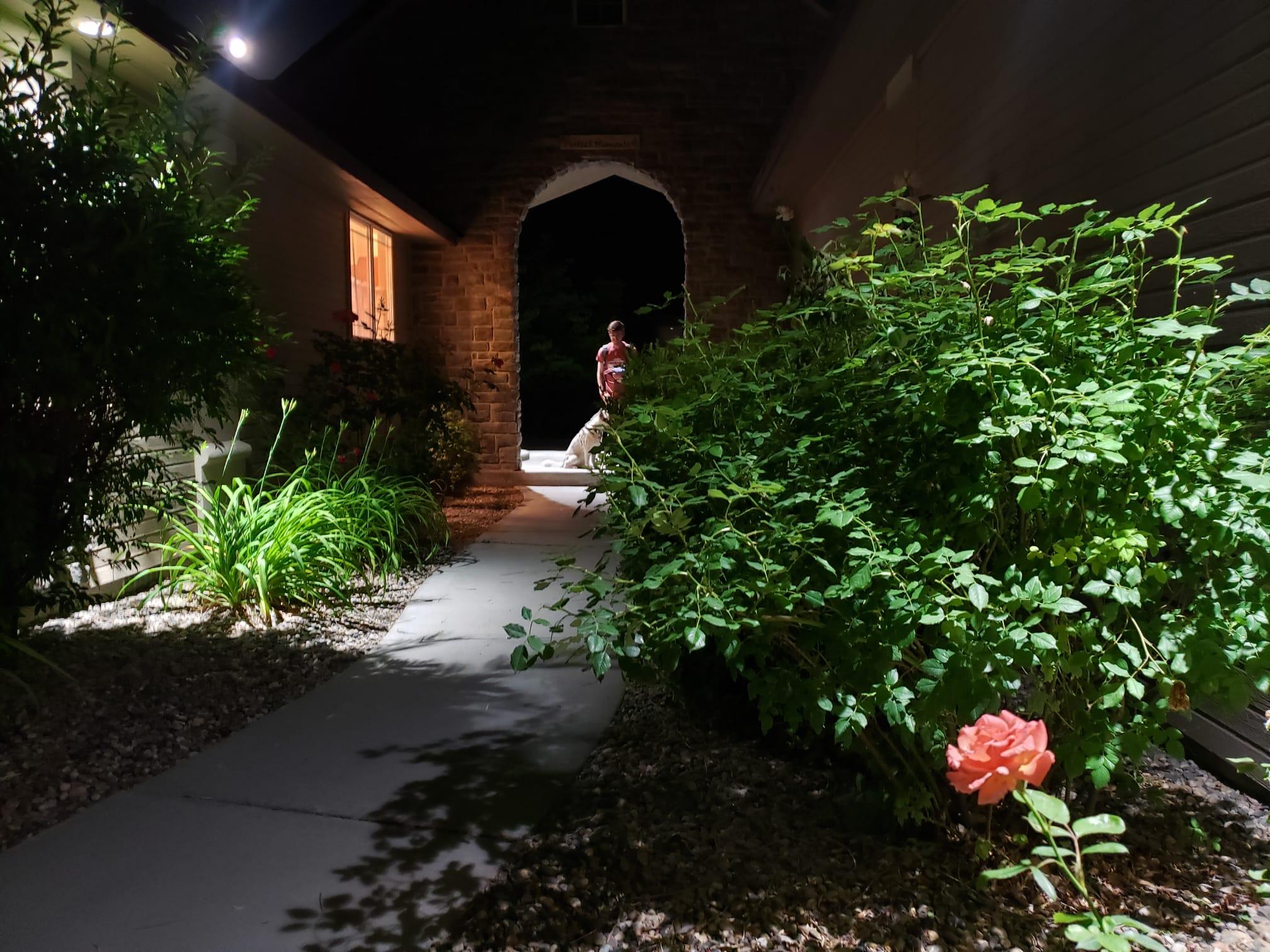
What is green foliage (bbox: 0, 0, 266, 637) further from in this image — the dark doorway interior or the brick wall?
the dark doorway interior

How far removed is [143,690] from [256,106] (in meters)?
3.55

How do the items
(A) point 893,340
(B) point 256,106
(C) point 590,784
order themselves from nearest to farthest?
(A) point 893,340
(C) point 590,784
(B) point 256,106

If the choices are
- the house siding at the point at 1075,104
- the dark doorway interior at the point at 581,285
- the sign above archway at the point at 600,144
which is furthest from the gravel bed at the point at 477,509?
the dark doorway interior at the point at 581,285

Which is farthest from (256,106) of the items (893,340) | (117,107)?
(893,340)

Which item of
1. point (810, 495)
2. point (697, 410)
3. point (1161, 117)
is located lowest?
point (810, 495)

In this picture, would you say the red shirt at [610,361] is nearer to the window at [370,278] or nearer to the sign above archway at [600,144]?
the sign above archway at [600,144]

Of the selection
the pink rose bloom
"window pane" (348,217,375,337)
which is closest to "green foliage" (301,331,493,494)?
"window pane" (348,217,375,337)

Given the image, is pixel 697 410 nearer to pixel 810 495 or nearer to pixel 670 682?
pixel 810 495

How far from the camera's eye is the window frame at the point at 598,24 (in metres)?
9.79

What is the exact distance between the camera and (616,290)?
787 inches

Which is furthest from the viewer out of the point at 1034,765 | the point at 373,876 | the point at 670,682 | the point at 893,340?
the point at 670,682

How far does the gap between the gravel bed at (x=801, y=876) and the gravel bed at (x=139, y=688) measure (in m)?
1.31

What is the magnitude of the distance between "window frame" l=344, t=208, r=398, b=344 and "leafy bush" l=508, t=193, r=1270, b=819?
6213 mm

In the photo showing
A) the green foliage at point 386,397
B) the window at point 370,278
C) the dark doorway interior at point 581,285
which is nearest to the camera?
the green foliage at point 386,397
